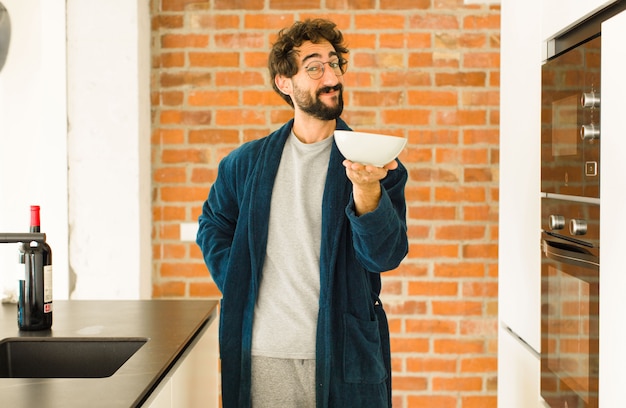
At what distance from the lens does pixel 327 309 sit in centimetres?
186

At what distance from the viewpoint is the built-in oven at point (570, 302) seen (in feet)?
5.08

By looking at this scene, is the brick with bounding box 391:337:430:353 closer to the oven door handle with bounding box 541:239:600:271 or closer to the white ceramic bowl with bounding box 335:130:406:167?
the oven door handle with bounding box 541:239:600:271

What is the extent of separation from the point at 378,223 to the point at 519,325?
0.72 meters

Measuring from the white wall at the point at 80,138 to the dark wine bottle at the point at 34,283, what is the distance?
1184mm

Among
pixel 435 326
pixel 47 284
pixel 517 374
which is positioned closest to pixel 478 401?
pixel 435 326

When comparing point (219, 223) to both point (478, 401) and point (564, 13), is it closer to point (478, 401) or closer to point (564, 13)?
point (564, 13)

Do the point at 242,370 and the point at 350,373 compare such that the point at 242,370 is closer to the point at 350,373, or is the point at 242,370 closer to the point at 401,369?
the point at 350,373

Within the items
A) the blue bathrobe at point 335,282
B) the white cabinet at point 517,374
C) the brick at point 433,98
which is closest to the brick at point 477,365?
the white cabinet at point 517,374

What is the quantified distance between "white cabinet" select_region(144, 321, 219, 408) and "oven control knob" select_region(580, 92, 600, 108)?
1.12 metres

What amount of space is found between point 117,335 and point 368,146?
77cm

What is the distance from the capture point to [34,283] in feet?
5.53

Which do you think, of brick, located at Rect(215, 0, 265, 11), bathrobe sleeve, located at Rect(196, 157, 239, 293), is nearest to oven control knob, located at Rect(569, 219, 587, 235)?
bathrobe sleeve, located at Rect(196, 157, 239, 293)

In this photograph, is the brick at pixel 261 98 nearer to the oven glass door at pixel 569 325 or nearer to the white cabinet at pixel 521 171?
the white cabinet at pixel 521 171

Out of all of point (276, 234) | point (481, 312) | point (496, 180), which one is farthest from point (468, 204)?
point (276, 234)
